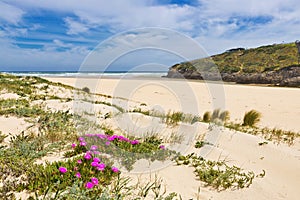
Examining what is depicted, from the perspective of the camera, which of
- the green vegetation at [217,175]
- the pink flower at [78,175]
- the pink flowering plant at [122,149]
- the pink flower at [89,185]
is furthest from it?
the pink flowering plant at [122,149]

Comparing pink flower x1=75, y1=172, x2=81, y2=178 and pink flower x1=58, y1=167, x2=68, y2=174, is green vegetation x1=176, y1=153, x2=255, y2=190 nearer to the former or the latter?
pink flower x1=75, y1=172, x2=81, y2=178

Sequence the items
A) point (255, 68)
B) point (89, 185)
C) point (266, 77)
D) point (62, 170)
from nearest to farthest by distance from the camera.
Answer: point (89, 185), point (62, 170), point (266, 77), point (255, 68)

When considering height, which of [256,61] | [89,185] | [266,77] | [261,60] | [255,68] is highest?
[261,60]

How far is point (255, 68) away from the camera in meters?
38.8

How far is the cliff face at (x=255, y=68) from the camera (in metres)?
32.3

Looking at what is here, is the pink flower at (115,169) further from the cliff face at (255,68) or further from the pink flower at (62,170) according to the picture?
the cliff face at (255,68)

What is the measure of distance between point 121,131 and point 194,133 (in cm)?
194

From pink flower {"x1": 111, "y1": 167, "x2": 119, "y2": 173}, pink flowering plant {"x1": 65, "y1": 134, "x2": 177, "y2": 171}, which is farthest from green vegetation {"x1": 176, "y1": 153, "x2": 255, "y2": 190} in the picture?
pink flower {"x1": 111, "y1": 167, "x2": 119, "y2": 173}

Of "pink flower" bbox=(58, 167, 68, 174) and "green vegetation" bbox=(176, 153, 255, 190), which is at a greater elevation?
"pink flower" bbox=(58, 167, 68, 174)

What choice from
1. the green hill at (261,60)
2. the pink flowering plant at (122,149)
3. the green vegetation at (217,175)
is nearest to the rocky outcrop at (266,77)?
the green hill at (261,60)

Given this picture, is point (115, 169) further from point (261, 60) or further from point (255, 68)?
point (261, 60)

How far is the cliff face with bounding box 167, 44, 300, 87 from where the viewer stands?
3231 centimetres

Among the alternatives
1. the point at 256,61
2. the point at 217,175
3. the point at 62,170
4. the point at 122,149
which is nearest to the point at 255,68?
the point at 256,61

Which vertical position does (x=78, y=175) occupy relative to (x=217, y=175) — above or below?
above
